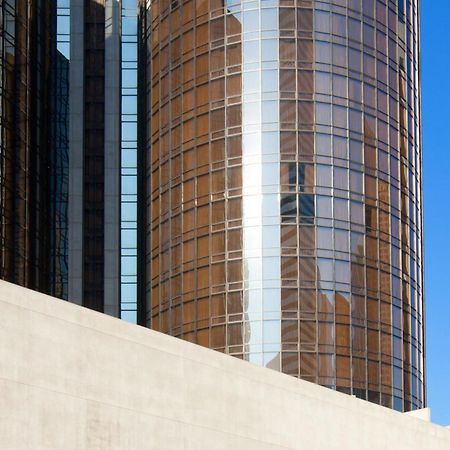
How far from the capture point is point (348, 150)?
7538 centimetres

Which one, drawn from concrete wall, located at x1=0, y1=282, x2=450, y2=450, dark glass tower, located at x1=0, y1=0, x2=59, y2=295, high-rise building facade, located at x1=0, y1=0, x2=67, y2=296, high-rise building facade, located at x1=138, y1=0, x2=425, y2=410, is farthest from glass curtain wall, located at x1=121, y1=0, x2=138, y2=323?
concrete wall, located at x1=0, y1=282, x2=450, y2=450

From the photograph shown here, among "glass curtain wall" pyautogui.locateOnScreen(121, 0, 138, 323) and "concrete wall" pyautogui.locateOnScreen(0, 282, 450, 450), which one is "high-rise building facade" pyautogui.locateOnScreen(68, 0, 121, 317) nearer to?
"glass curtain wall" pyautogui.locateOnScreen(121, 0, 138, 323)

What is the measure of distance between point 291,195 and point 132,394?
36.2m

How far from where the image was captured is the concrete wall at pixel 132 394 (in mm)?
34938

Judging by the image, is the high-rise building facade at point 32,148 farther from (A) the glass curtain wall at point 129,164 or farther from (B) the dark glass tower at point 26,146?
(A) the glass curtain wall at point 129,164

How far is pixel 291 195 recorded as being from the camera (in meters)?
73.8

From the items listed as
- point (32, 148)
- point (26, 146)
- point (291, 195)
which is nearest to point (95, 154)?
point (32, 148)

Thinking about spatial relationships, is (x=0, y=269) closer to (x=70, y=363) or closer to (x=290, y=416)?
(x=290, y=416)

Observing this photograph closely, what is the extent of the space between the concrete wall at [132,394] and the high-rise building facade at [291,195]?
21612 millimetres

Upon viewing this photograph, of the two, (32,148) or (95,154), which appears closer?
(32,148)

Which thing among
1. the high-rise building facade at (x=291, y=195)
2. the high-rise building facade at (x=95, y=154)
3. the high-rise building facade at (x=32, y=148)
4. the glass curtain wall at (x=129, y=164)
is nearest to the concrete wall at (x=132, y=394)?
the high-rise building facade at (x=291, y=195)

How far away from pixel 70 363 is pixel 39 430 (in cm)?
246

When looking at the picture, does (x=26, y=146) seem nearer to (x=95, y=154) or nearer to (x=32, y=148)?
(x=32, y=148)

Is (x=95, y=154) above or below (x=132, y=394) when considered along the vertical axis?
above
